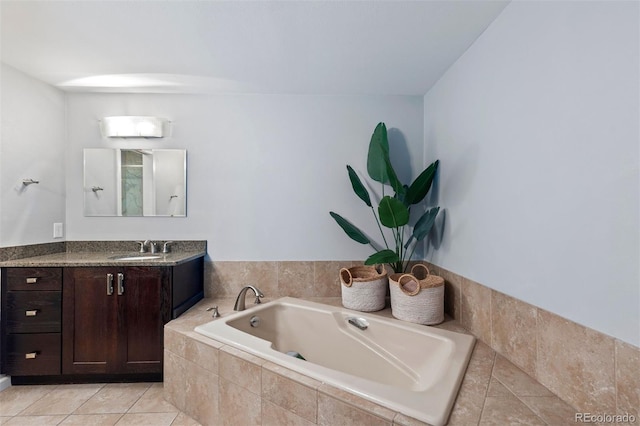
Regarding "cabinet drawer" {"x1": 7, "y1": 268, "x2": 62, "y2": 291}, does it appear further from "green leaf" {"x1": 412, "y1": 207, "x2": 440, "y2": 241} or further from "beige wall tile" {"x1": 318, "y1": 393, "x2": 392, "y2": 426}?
"green leaf" {"x1": 412, "y1": 207, "x2": 440, "y2": 241}

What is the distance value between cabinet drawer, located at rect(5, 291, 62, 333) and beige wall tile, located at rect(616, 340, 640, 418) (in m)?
2.98

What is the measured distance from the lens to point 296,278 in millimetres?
2654

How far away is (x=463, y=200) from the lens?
1.95 metres

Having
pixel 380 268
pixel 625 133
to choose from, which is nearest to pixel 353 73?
pixel 380 268

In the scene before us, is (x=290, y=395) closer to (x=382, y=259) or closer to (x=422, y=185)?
(x=382, y=259)

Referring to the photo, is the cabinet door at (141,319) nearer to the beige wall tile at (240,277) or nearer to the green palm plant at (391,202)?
the beige wall tile at (240,277)

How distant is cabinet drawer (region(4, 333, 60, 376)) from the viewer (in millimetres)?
2084

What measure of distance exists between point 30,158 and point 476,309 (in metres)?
3.36

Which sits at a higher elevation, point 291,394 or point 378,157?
point 378,157

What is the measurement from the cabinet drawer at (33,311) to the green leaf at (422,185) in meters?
2.59

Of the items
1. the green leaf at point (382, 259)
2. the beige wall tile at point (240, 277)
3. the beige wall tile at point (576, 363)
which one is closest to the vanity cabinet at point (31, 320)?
the beige wall tile at point (240, 277)

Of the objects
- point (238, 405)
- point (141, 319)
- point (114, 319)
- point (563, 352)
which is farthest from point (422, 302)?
point (114, 319)

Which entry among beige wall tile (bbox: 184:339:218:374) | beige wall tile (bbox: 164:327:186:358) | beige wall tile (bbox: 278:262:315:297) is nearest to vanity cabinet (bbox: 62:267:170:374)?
beige wall tile (bbox: 164:327:186:358)

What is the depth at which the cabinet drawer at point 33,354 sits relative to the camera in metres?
2.08
